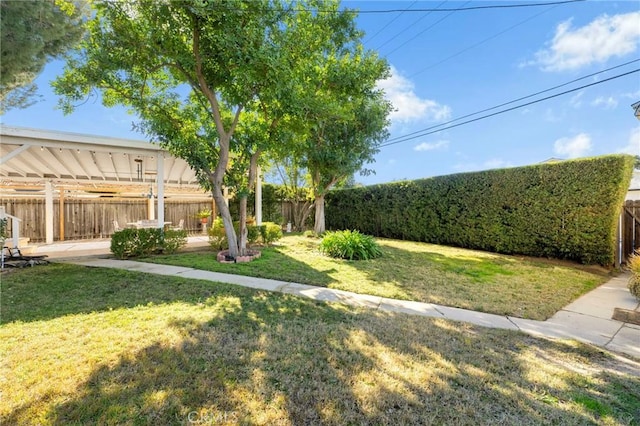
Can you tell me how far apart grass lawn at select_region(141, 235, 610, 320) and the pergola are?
328 centimetres

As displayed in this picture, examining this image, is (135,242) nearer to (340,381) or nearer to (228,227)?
(228,227)

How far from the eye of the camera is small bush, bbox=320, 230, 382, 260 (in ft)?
25.7

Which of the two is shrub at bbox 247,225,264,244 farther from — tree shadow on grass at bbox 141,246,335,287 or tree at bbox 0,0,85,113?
tree at bbox 0,0,85,113

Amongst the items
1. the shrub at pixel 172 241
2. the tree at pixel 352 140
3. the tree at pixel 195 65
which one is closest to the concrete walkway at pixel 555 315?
the shrub at pixel 172 241

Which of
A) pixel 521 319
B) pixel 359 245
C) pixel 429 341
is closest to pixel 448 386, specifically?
pixel 429 341

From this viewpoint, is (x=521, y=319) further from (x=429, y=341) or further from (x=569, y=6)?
(x=569, y=6)

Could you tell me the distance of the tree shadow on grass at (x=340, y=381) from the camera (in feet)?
6.27

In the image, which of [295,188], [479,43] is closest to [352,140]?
[295,188]

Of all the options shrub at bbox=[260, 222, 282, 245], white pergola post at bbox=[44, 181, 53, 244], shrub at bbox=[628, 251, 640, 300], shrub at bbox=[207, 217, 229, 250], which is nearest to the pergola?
white pergola post at bbox=[44, 181, 53, 244]

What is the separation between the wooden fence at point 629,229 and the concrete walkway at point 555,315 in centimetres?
164

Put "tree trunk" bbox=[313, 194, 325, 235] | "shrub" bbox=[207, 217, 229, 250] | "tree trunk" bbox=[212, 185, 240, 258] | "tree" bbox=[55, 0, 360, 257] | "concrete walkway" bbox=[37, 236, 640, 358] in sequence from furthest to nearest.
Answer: "tree trunk" bbox=[313, 194, 325, 235], "shrub" bbox=[207, 217, 229, 250], "tree trunk" bbox=[212, 185, 240, 258], "tree" bbox=[55, 0, 360, 257], "concrete walkway" bbox=[37, 236, 640, 358]

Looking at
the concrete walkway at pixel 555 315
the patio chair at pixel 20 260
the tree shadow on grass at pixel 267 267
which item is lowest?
the concrete walkway at pixel 555 315

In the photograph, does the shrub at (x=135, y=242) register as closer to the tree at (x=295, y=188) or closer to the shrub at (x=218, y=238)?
the shrub at (x=218, y=238)

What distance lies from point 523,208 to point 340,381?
8.81 metres
